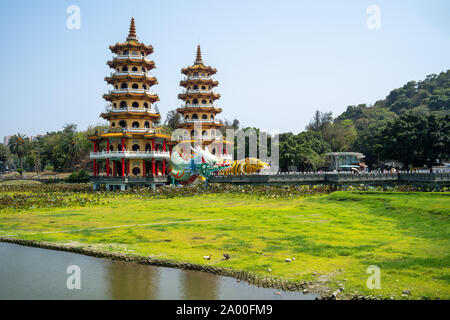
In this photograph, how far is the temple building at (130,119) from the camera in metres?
57.6

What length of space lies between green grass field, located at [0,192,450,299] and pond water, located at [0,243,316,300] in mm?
1127

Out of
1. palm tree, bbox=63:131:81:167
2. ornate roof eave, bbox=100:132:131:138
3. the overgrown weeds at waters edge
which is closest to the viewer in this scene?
the overgrown weeds at waters edge

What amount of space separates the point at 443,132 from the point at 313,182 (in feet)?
78.4

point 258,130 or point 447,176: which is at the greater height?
point 258,130

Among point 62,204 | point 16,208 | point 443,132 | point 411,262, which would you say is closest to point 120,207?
point 62,204

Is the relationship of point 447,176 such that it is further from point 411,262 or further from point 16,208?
point 16,208

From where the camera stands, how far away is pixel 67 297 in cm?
1336

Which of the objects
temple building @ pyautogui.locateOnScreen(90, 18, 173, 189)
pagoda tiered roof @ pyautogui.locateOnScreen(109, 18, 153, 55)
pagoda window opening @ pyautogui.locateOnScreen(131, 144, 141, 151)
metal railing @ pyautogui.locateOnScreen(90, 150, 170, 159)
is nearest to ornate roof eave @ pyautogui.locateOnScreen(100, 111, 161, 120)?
temple building @ pyautogui.locateOnScreen(90, 18, 173, 189)

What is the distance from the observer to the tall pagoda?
69562 mm

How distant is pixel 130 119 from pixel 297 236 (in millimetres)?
44404

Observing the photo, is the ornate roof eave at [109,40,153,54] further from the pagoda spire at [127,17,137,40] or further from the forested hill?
the forested hill

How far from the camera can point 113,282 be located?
14.7 metres

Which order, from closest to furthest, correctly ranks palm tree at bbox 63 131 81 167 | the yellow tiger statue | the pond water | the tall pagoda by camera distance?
the pond water, the yellow tiger statue, the tall pagoda, palm tree at bbox 63 131 81 167

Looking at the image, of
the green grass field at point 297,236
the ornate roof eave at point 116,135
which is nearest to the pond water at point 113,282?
the green grass field at point 297,236
